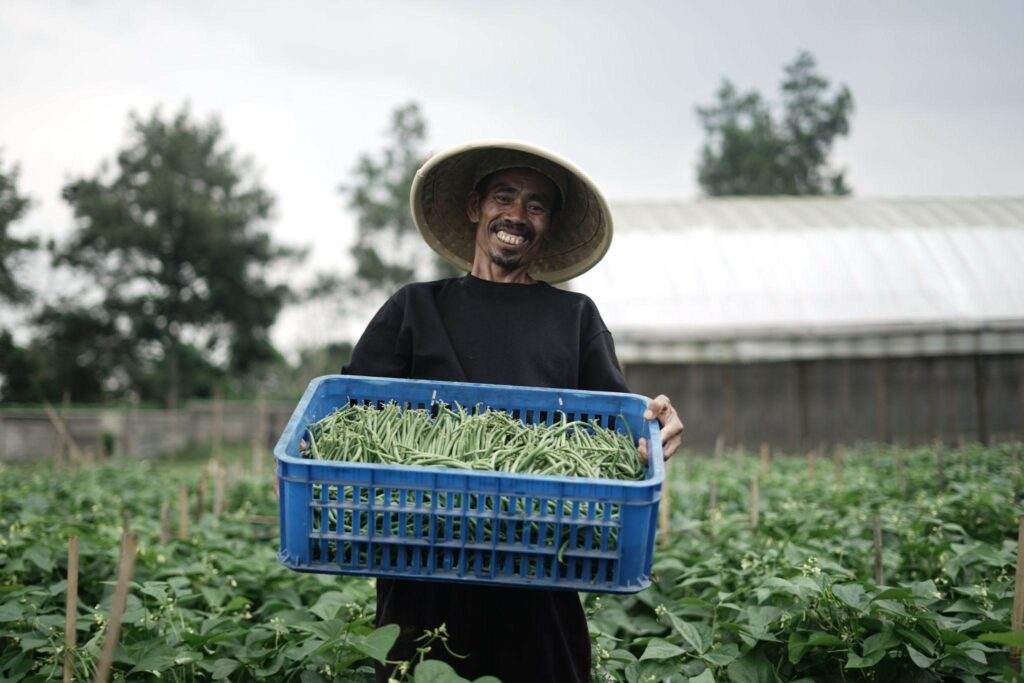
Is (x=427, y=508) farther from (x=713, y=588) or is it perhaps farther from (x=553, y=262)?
(x=713, y=588)

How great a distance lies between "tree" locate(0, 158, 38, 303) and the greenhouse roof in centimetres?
754

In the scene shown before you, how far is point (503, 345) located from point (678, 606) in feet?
4.37

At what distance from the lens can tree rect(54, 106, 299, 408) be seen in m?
25.1

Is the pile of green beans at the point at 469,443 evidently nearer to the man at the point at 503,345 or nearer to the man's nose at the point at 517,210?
the man at the point at 503,345

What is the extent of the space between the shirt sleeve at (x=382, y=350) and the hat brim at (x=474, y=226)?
0.45m

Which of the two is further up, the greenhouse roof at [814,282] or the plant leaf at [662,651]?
the greenhouse roof at [814,282]

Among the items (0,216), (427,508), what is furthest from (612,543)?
(0,216)

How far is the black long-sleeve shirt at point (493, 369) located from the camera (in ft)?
6.91

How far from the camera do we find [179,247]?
2608 cm

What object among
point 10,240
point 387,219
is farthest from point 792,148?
point 10,240

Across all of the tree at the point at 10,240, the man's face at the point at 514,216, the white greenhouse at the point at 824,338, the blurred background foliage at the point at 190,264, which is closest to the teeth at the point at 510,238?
the man's face at the point at 514,216

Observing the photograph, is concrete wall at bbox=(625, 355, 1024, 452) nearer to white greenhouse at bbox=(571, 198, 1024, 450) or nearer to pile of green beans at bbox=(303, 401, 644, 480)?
white greenhouse at bbox=(571, 198, 1024, 450)

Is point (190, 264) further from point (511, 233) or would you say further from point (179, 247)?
point (511, 233)

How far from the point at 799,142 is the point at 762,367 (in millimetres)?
25081
